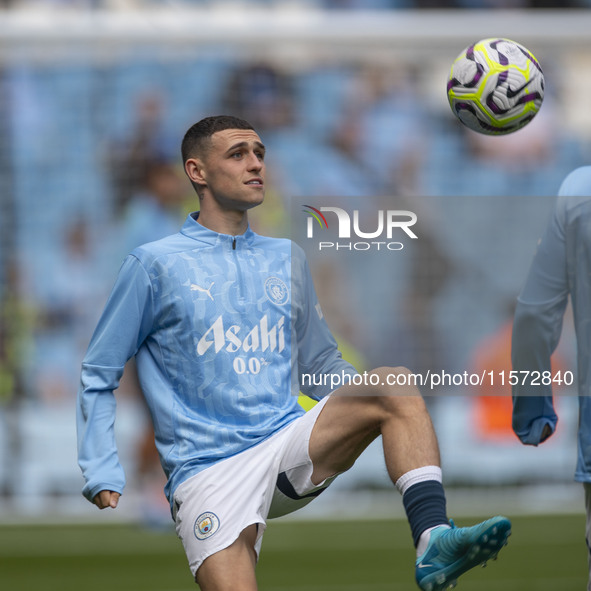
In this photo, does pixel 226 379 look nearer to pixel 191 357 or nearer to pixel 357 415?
pixel 191 357

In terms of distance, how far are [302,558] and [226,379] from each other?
437cm

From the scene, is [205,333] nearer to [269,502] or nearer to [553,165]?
[269,502]

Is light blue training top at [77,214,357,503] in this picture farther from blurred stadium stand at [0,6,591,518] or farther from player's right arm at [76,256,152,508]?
blurred stadium stand at [0,6,591,518]

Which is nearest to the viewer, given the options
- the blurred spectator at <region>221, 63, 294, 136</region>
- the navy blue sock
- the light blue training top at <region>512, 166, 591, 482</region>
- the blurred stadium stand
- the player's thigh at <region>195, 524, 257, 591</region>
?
the navy blue sock

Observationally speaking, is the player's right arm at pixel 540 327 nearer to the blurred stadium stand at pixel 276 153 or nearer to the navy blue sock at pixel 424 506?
the navy blue sock at pixel 424 506

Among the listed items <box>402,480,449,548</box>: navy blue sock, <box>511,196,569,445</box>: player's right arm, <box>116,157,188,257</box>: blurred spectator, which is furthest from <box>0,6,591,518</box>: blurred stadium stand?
<box>402,480,449,548</box>: navy blue sock

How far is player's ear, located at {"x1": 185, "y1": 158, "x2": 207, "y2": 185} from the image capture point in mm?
5102

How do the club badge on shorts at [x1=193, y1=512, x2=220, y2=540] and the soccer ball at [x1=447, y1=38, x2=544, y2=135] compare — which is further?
the soccer ball at [x1=447, y1=38, x2=544, y2=135]

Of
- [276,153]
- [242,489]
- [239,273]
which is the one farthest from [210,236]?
[276,153]

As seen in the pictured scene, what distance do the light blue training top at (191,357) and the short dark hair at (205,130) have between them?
421 millimetres

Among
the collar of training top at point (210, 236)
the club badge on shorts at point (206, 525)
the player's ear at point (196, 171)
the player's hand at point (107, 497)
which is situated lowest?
the club badge on shorts at point (206, 525)

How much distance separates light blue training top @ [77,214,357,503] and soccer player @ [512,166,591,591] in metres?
0.92

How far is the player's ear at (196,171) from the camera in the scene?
16.7 ft

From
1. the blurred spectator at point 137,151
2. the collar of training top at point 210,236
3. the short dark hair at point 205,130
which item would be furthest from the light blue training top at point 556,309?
the blurred spectator at point 137,151
